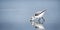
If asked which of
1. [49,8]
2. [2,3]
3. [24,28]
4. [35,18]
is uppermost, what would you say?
[2,3]

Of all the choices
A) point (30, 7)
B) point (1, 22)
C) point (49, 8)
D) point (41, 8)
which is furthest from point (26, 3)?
point (1, 22)

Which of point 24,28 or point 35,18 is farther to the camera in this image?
point 24,28

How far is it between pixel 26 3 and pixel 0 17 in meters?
0.39

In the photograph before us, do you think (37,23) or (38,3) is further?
(38,3)

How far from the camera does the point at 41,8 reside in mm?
1438

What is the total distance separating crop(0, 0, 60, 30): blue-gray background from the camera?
1.44 meters

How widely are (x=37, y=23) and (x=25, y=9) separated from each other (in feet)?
1.19

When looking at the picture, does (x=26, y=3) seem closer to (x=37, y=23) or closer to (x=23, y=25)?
(x=23, y=25)

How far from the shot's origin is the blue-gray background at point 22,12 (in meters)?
1.44

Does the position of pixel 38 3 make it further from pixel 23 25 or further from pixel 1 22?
pixel 1 22

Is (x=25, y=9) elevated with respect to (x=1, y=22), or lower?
elevated

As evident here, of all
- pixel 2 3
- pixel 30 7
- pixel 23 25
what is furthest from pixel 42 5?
pixel 2 3

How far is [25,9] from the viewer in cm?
147

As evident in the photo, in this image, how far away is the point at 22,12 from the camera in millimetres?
1470
